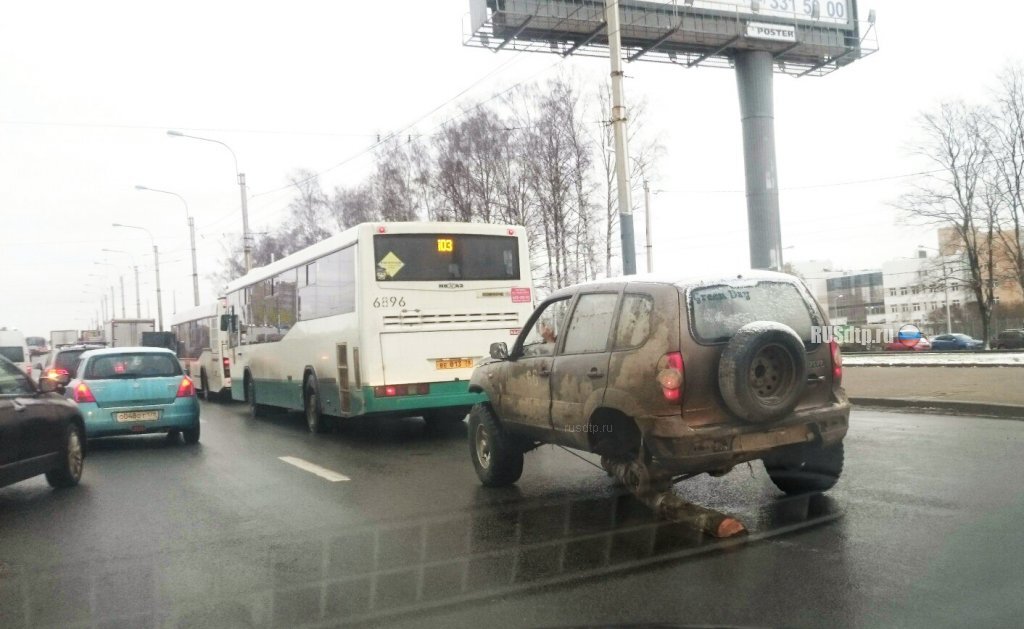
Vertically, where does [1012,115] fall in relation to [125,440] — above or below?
above

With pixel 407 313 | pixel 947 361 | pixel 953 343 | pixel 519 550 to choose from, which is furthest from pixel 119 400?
pixel 953 343

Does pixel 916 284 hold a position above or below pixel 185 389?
above

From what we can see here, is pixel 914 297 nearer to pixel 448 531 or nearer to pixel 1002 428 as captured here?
pixel 1002 428

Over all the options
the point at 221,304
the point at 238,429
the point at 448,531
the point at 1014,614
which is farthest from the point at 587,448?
the point at 221,304

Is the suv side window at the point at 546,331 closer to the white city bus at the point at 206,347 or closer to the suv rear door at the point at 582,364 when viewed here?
the suv rear door at the point at 582,364

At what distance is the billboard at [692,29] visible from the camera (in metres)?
33.0

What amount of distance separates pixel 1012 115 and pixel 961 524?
46.4m

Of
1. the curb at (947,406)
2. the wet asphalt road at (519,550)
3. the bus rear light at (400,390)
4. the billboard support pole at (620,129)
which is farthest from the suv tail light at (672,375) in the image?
the billboard support pole at (620,129)

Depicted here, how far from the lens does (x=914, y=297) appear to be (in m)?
54.9

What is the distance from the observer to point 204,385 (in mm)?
25203

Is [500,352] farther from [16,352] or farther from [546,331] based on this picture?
[16,352]

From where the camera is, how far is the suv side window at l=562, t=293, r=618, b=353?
6590mm

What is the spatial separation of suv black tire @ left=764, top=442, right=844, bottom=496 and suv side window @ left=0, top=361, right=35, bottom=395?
6914 millimetres

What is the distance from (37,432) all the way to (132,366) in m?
4.86
